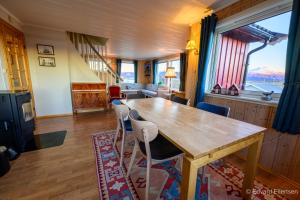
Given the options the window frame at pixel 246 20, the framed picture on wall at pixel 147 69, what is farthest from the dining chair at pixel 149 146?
the framed picture on wall at pixel 147 69

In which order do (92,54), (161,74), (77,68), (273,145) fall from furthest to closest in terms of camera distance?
(161,74) → (92,54) → (77,68) → (273,145)

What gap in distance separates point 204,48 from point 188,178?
226 centimetres

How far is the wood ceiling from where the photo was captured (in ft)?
6.75

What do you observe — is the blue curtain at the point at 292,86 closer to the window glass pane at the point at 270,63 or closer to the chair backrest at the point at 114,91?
the window glass pane at the point at 270,63

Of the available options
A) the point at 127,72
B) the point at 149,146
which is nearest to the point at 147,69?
the point at 127,72

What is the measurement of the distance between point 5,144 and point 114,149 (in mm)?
1592

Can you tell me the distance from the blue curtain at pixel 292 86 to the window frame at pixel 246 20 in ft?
0.76

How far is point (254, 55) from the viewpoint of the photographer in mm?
1988

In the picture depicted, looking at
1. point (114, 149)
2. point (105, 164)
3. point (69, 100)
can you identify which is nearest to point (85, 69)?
point (69, 100)

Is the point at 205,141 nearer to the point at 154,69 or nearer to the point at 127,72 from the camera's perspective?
the point at 154,69

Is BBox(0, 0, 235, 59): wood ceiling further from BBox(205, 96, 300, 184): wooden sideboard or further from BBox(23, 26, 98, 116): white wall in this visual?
BBox(205, 96, 300, 184): wooden sideboard

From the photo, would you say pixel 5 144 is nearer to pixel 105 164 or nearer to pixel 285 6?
pixel 105 164

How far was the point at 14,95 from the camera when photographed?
1888 mm

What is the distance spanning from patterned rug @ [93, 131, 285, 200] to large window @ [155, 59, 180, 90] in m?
4.69
